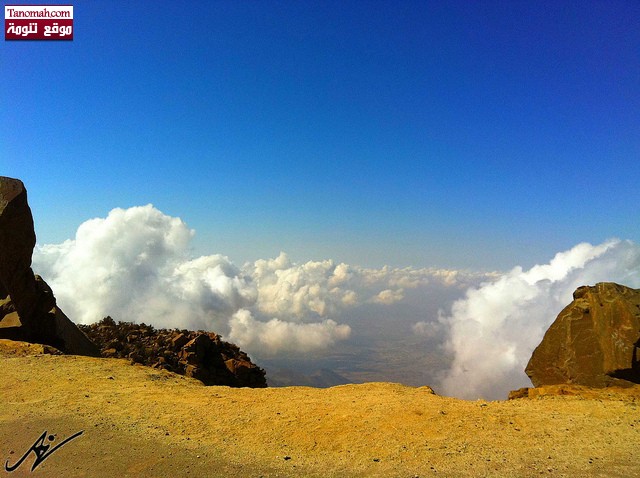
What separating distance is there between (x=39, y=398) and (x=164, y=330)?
20.2m

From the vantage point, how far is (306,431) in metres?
11.1

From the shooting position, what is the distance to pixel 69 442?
10.3 m

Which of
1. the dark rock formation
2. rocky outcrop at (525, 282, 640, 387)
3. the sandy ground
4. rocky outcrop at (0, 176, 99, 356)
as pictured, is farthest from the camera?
the dark rock formation

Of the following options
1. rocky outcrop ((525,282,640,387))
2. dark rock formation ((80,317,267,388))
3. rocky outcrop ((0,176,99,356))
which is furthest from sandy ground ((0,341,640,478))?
dark rock formation ((80,317,267,388))

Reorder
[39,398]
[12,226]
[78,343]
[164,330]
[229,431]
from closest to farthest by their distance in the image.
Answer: [229,431] < [39,398] < [12,226] < [78,343] < [164,330]

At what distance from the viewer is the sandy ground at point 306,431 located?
9.06 metres

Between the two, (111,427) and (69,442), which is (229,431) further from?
(69,442)

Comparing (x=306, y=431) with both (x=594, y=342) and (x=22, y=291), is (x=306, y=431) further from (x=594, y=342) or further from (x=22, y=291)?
(x=22, y=291)

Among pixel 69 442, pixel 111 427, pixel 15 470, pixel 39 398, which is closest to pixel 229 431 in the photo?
pixel 111 427

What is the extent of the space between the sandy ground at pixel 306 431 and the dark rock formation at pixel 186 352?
36.2 ft
